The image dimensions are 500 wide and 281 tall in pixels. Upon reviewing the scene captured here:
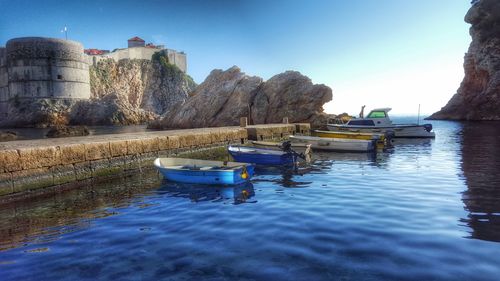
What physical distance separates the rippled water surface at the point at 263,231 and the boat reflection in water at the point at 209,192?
37 millimetres

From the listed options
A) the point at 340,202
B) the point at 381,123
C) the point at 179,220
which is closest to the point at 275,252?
the point at 179,220

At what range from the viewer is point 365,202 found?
8.58m

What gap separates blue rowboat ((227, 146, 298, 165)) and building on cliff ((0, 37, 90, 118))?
54048 mm

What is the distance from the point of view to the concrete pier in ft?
30.1

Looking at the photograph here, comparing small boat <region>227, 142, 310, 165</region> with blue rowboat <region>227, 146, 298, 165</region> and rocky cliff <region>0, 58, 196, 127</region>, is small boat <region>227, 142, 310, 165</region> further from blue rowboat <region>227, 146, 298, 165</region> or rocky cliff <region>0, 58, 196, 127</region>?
rocky cliff <region>0, 58, 196, 127</region>

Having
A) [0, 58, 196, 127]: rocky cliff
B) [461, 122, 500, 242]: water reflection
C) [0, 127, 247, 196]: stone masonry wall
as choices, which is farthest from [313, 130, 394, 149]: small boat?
[0, 58, 196, 127]: rocky cliff

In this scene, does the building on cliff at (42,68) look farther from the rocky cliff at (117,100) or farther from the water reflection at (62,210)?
the water reflection at (62,210)

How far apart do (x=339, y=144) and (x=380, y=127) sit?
865 cm

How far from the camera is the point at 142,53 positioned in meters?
98.4

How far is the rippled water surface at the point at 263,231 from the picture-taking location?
4.86 meters

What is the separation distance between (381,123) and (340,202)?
68.7ft

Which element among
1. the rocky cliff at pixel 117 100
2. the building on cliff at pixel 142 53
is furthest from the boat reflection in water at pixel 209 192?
the building on cliff at pixel 142 53

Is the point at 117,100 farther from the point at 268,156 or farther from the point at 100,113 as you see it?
the point at 268,156

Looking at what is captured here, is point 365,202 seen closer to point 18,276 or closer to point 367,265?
point 367,265
